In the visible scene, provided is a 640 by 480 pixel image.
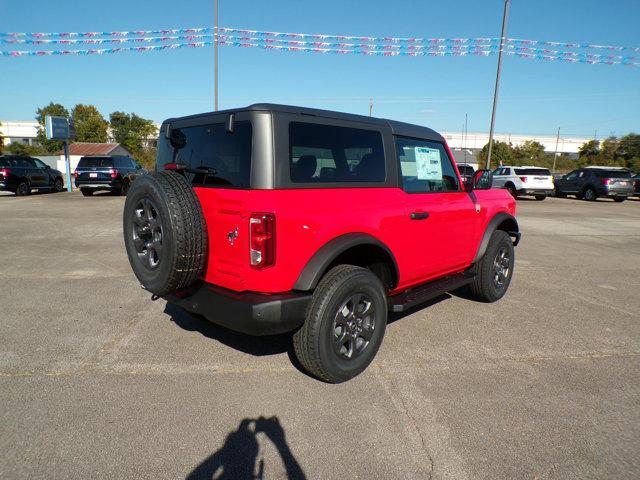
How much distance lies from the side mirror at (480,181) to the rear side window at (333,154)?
135 centimetres

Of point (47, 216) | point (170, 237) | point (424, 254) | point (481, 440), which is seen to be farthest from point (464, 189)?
point (47, 216)

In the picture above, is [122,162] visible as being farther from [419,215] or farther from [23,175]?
[419,215]

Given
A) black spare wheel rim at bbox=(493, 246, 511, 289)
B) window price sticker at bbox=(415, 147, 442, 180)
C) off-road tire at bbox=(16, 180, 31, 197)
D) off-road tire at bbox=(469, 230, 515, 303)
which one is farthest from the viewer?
off-road tire at bbox=(16, 180, 31, 197)

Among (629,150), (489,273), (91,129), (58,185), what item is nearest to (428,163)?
(489,273)

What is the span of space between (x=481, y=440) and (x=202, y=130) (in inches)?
110

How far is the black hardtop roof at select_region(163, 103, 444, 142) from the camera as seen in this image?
8.78 feet

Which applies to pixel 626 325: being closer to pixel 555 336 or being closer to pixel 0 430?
pixel 555 336

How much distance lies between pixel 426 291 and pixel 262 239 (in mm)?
1853

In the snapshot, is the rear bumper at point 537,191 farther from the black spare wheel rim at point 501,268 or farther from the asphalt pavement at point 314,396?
the black spare wheel rim at point 501,268

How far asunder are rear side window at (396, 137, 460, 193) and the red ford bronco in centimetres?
2

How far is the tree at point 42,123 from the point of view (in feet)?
250

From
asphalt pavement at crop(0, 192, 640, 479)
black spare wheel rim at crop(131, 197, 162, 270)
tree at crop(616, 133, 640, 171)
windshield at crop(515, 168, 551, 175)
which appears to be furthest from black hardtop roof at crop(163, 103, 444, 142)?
tree at crop(616, 133, 640, 171)

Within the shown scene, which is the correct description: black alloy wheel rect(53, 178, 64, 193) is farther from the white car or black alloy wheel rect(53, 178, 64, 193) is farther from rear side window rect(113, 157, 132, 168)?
the white car

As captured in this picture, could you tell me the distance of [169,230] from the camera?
266 centimetres
